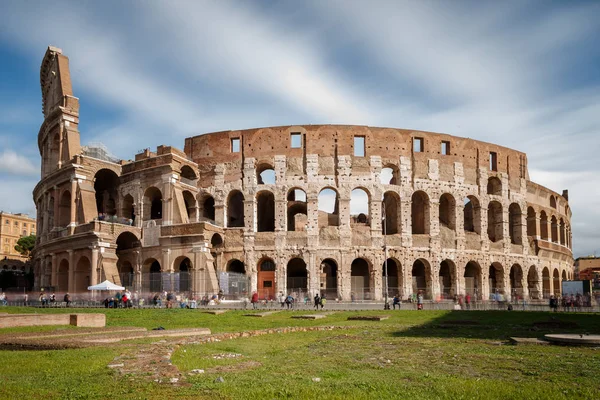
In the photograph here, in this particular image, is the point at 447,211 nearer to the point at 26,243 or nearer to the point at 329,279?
the point at 329,279

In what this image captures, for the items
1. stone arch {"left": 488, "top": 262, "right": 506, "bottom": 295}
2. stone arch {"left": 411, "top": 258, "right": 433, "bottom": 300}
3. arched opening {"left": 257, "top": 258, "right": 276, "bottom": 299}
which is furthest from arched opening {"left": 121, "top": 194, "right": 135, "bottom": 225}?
stone arch {"left": 488, "top": 262, "right": 506, "bottom": 295}

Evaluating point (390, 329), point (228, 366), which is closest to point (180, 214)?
point (390, 329)

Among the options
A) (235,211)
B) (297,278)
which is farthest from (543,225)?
(235,211)

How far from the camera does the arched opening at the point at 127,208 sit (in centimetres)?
4309

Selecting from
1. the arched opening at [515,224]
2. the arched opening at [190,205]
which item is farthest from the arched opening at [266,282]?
the arched opening at [515,224]

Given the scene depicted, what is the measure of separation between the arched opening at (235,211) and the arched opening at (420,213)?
13740mm

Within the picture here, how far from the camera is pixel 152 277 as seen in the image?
125 feet

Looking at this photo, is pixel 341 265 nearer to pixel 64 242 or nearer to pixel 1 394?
pixel 64 242

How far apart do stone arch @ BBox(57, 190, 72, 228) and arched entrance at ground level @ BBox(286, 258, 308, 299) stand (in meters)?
17.5

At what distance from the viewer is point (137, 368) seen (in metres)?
8.49

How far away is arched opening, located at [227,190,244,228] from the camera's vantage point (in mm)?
43656

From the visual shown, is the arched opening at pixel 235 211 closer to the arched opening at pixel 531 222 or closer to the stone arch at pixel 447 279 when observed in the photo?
the stone arch at pixel 447 279

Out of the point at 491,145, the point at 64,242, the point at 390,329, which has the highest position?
the point at 491,145

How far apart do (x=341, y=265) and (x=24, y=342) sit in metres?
29.1
